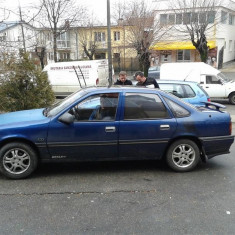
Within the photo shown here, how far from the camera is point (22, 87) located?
26.5ft

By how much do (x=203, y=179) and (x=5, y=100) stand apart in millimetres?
6019

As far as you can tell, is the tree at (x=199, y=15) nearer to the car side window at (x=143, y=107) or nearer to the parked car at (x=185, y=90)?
the parked car at (x=185, y=90)

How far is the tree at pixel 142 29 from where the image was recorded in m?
19.5

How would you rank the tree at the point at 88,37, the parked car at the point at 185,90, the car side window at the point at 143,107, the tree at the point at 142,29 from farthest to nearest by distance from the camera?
the tree at the point at 88,37 → the tree at the point at 142,29 → the parked car at the point at 185,90 → the car side window at the point at 143,107

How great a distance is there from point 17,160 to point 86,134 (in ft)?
3.76

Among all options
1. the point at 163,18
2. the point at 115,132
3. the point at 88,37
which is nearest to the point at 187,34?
the point at 163,18

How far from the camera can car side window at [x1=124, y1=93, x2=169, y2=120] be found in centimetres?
445

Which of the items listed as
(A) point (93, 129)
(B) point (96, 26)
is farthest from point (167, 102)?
(B) point (96, 26)

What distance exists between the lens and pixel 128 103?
4.46 metres

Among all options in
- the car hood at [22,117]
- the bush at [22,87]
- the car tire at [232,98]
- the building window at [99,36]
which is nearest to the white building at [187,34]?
the building window at [99,36]

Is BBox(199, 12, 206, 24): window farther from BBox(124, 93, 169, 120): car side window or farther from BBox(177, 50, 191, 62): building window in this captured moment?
BBox(124, 93, 169, 120): car side window

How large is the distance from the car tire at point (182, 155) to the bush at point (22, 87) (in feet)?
16.3

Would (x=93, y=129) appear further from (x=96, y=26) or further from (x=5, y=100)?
(x=96, y=26)

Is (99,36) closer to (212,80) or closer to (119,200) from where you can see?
(212,80)
